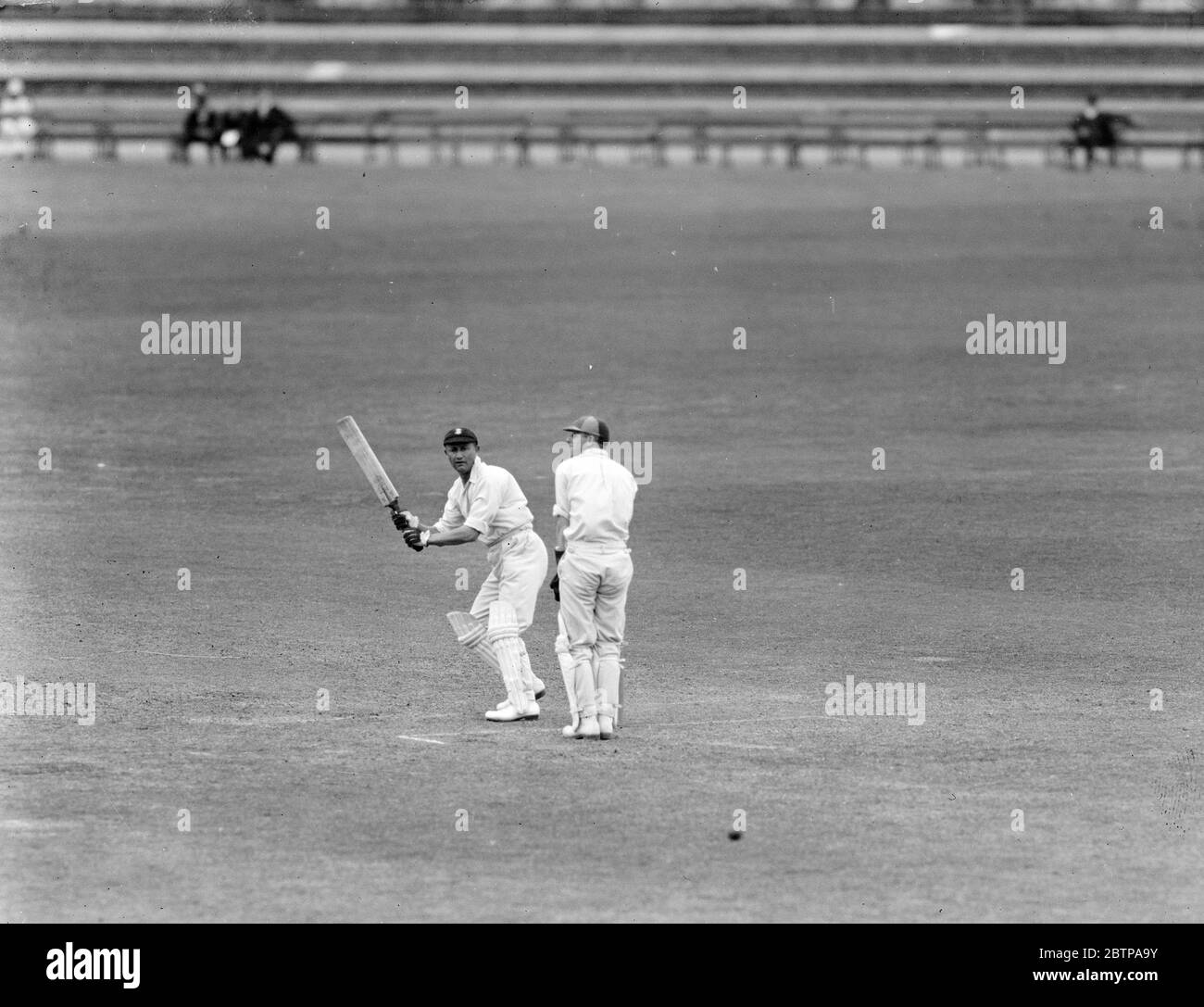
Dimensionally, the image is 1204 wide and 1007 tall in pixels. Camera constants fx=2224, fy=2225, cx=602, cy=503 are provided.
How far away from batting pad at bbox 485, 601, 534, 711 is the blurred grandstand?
198ft

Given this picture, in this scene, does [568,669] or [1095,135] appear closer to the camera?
[568,669]

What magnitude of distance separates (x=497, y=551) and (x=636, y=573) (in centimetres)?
650

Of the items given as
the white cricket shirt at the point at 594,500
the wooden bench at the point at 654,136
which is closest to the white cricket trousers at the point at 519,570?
the white cricket shirt at the point at 594,500

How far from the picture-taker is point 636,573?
836 inches

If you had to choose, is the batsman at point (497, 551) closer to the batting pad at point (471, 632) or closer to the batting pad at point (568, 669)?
the batting pad at point (471, 632)

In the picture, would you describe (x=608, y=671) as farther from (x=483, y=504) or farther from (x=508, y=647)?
(x=483, y=504)

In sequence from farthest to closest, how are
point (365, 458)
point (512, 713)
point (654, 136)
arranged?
point (654, 136), point (365, 458), point (512, 713)

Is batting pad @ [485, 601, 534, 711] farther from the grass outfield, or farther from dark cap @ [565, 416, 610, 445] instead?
dark cap @ [565, 416, 610, 445]

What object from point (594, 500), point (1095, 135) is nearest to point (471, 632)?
point (594, 500)

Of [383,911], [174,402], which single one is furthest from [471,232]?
[383,911]

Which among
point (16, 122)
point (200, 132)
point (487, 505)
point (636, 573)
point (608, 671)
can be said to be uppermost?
point (16, 122)

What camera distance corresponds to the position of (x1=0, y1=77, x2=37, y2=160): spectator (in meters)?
66.9

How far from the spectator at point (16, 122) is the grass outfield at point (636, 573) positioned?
18530 mm

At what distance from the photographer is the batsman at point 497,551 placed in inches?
573
